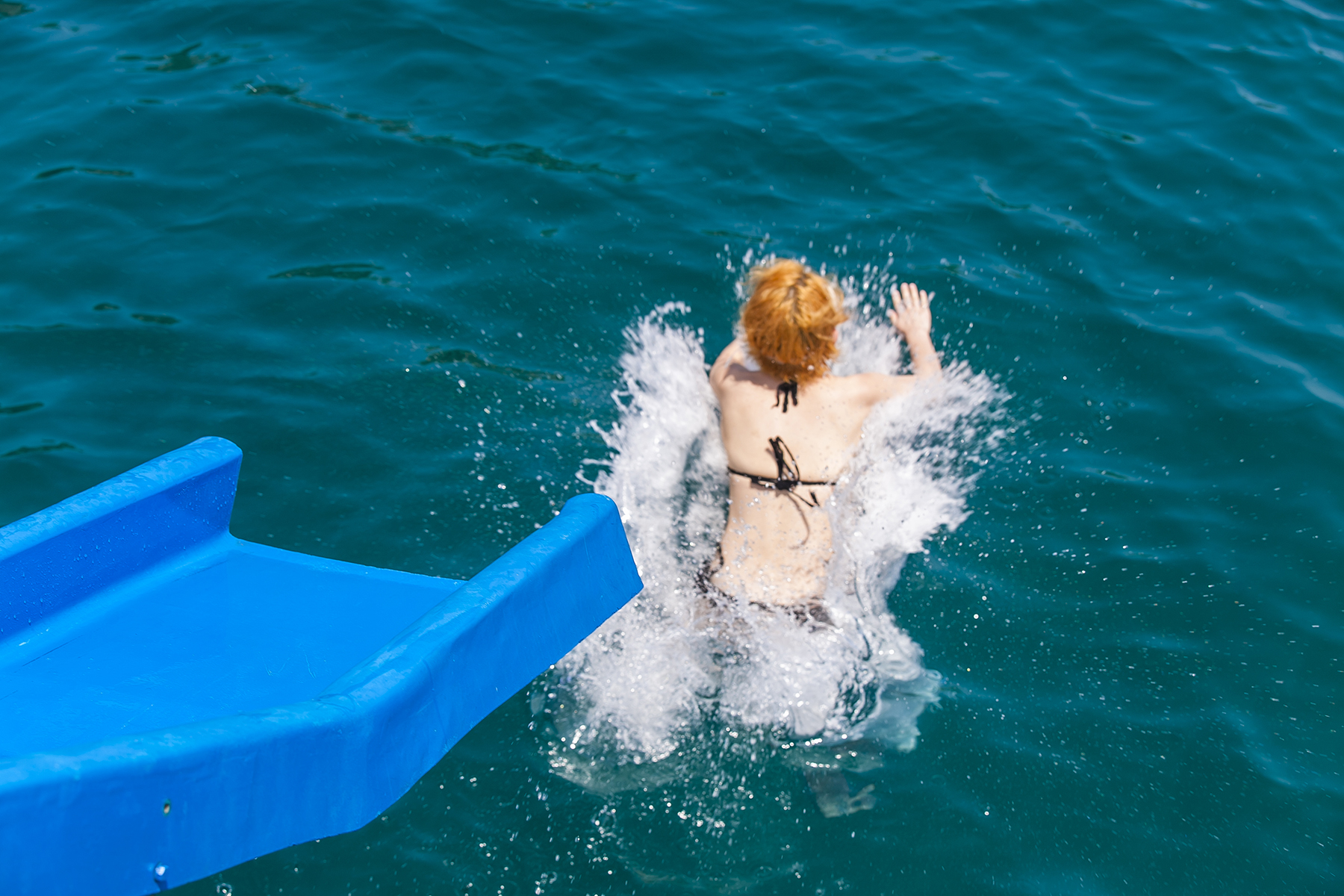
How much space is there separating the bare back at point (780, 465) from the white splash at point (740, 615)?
0.47 ft

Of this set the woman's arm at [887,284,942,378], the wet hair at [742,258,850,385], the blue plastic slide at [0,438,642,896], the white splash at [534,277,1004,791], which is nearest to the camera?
the blue plastic slide at [0,438,642,896]

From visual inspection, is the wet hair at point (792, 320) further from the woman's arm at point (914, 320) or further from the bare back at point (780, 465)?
the woman's arm at point (914, 320)

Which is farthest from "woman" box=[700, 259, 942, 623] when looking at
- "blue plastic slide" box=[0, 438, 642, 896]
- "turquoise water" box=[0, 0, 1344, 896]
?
"blue plastic slide" box=[0, 438, 642, 896]

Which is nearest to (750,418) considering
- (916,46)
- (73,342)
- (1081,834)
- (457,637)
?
(457,637)

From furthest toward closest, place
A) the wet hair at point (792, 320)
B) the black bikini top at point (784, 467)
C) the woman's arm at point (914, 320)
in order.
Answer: the woman's arm at point (914, 320), the black bikini top at point (784, 467), the wet hair at point (792, 320)

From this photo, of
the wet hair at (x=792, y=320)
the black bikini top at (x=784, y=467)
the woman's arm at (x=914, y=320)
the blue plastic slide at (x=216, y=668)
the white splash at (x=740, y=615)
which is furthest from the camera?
the woman's arm at (x=914, y=320)

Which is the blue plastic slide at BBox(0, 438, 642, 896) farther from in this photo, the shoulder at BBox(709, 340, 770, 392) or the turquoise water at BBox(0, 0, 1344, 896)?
the shoulder at BBox(709, 340, 770, 392)

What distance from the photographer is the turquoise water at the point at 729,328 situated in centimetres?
367

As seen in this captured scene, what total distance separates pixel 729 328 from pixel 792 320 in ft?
7.16

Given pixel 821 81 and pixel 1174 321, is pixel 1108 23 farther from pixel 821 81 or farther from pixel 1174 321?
pixel 1174 321

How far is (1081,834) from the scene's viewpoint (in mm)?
3627

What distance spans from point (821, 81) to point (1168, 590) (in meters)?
4.52

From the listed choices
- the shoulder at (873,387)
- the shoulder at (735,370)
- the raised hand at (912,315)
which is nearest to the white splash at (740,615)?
the raised hand at (912,315)

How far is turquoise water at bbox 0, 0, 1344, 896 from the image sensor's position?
12.0ft
